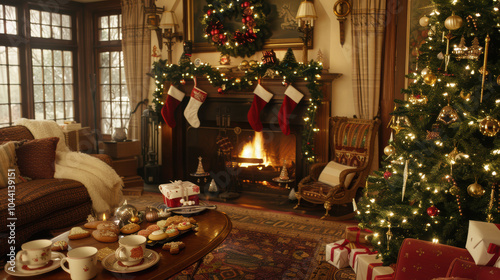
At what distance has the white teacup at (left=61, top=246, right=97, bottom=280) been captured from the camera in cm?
192

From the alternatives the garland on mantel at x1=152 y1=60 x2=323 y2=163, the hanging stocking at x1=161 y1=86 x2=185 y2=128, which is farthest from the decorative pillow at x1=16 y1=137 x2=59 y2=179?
the garland on mantel at x1=152 y1=60 x2=323 y2=163

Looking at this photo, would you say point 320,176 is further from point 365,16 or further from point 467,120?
point 467,120

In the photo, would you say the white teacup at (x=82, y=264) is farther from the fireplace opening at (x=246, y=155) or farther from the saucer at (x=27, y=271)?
the fireplace opening at (x=246, y=155)

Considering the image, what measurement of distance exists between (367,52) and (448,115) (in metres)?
2.46

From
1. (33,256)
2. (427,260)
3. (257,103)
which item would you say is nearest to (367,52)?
(257,103)

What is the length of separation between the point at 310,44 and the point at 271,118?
3.15 ft

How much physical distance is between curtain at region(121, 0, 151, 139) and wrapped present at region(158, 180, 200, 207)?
322 cm

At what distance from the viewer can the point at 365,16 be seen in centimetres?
450

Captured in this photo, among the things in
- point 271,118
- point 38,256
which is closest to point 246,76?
point 271,118

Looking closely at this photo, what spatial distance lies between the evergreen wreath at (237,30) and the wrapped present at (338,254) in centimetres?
270

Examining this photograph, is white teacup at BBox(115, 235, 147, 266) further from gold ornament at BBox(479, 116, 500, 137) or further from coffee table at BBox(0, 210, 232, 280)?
gold ornament at BBox(479, 116, 500, 137)

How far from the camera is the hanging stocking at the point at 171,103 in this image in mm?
5422

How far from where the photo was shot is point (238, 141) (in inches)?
214

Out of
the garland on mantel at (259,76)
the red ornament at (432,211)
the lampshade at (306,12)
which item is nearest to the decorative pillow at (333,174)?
the garland on mantel at (259,76)
